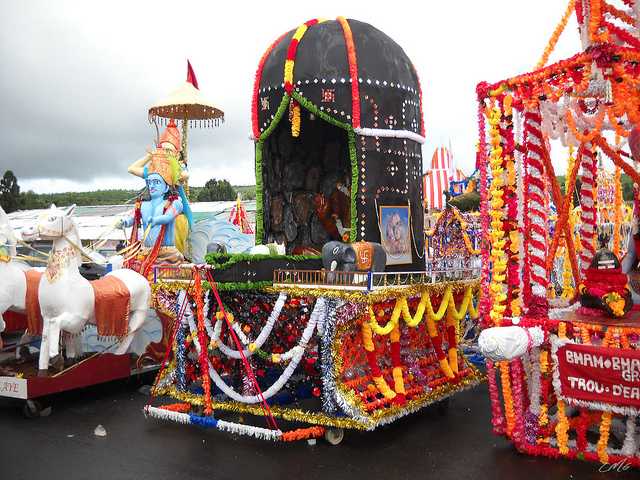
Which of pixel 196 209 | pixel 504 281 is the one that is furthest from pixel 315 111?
pixel 196 209

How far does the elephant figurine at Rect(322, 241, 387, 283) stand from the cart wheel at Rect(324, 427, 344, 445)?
1973mm

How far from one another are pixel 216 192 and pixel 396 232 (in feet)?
95.0

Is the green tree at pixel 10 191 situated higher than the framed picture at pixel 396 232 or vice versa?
the green tree at pixel 10 191

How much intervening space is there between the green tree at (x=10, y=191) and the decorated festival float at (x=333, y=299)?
27.0 m

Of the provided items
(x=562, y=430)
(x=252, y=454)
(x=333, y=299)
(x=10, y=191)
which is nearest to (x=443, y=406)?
(x=562, y=430)

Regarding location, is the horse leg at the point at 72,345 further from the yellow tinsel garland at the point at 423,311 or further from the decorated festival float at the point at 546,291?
the decorated festival float at the point at 546,291

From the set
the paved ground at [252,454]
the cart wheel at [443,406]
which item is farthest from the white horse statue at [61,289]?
the cart wheel at [443,406]

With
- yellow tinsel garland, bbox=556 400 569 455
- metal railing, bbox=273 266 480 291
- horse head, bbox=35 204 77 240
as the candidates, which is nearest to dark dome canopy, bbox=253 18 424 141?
metal railing, bbox=273 266 480 291

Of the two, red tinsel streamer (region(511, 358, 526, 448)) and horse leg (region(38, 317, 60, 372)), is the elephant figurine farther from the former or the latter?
horse leg (region(38, 317, 60, 372))

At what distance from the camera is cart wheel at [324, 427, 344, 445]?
316 inches

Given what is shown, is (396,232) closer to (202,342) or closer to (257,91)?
(257,91)

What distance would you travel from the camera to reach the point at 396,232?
1027cm

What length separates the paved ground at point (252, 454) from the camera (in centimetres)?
716

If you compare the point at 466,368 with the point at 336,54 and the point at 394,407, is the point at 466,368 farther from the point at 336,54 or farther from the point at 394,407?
the point at 336,54
